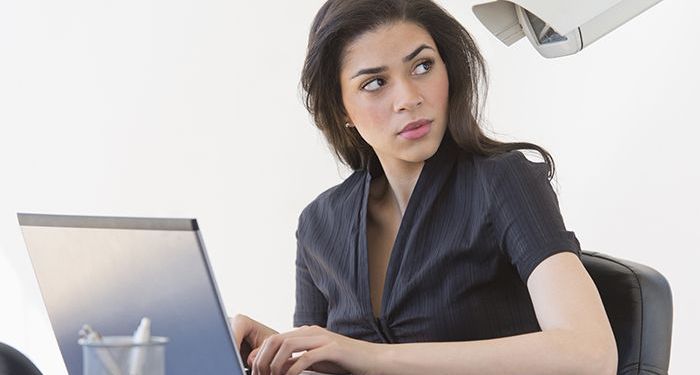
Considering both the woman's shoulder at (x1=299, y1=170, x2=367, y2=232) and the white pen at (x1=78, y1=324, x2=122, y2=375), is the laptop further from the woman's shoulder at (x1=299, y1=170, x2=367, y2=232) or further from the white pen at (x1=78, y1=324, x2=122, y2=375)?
the woman's shoulder at (x1=299, y1=170, x2=367, y2=232)

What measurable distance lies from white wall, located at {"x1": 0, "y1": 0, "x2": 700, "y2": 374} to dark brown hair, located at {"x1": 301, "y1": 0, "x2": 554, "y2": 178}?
1.45 metres

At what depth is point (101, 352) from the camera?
1.10 m

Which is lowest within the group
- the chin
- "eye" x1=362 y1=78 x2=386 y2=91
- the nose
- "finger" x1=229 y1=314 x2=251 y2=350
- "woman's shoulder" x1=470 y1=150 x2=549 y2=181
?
"finger" x1=229 y1=314 x2=251 y2=350

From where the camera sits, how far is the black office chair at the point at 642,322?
143 centimetres

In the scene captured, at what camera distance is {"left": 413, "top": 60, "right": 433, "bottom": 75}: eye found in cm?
163

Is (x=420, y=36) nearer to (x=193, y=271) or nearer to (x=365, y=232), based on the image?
(x=365, y=232)

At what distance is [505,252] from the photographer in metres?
1.57

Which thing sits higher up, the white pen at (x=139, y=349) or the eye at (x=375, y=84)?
the eye at (x=375, y=84)

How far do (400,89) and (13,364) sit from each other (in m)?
0.66

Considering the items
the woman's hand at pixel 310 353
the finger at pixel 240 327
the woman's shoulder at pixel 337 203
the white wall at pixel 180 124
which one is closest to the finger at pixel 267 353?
the woman's hand at pixel 310 353

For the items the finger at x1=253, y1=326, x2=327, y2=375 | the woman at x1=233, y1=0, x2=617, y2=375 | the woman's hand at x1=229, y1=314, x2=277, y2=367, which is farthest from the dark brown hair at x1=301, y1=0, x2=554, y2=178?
the finger at x1=253, y1=326, x2=327, y2=375

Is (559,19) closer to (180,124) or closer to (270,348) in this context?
(270,348)

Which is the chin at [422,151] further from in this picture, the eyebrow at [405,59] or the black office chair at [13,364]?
the black office chair at [13,364]

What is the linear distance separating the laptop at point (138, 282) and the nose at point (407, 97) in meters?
0.61
